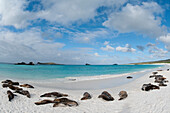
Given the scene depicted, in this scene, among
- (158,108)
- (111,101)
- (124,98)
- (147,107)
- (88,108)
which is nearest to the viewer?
(158,108)

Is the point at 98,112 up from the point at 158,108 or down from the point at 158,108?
down

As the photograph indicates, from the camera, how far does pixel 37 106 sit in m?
8.51

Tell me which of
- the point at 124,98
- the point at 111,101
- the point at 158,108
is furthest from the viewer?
the point at 124,98

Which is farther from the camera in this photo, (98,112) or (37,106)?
(37,106)

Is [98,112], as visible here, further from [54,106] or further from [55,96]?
[55,96]

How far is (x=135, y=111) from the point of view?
7664 mm

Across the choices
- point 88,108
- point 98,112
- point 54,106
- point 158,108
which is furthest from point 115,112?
point 54,106

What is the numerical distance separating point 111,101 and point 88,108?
259cm

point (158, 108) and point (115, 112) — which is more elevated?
point (158, 108)

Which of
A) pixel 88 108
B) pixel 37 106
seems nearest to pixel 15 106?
pixel 37 106

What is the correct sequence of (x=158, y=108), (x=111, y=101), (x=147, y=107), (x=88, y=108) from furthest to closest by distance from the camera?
(x=111, y=101), (x=88, y=108), (x=147, y=107), (x=158, y=108)

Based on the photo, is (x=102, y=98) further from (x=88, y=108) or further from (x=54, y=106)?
(x=54, y=106)

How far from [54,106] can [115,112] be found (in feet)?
13.6

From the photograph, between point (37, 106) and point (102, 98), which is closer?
point (37, 106)
